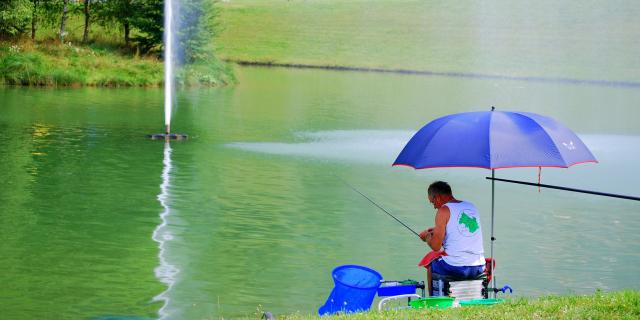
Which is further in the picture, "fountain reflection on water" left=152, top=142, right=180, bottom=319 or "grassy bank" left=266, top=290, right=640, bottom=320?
"fountain reflection on water" left=152, top=142, right=180, bottom=319

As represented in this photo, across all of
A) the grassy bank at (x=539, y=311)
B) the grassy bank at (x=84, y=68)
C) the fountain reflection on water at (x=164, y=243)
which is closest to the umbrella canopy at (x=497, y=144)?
the grassy bank at (x=539, y=311)

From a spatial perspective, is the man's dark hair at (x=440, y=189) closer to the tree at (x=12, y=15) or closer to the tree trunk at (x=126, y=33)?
the tree at (x=12, y=15)

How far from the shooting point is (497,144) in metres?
9.71

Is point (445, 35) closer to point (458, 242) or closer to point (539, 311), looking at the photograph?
point (458, 242)

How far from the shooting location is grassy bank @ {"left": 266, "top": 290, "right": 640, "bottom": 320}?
27.8 feet

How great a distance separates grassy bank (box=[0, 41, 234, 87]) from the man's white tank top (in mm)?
37428

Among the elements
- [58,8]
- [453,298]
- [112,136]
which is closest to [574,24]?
[58,8]

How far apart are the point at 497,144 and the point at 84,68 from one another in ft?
131

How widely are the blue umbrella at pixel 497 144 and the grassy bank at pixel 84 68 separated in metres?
37.1

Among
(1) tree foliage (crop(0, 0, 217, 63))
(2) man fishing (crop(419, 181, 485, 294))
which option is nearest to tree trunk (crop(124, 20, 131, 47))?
(1) tree foliage (crop(0, 0, 217, 63))

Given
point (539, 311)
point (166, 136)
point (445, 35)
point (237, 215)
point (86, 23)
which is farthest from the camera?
point (445, 35)

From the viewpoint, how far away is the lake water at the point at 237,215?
12.5 m

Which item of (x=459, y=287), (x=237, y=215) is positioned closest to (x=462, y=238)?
(x=459, y=287)

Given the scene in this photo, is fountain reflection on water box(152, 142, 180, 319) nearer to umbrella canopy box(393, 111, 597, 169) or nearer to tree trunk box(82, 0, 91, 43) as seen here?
umbrella canopy box(393, 111, 597, 169)
